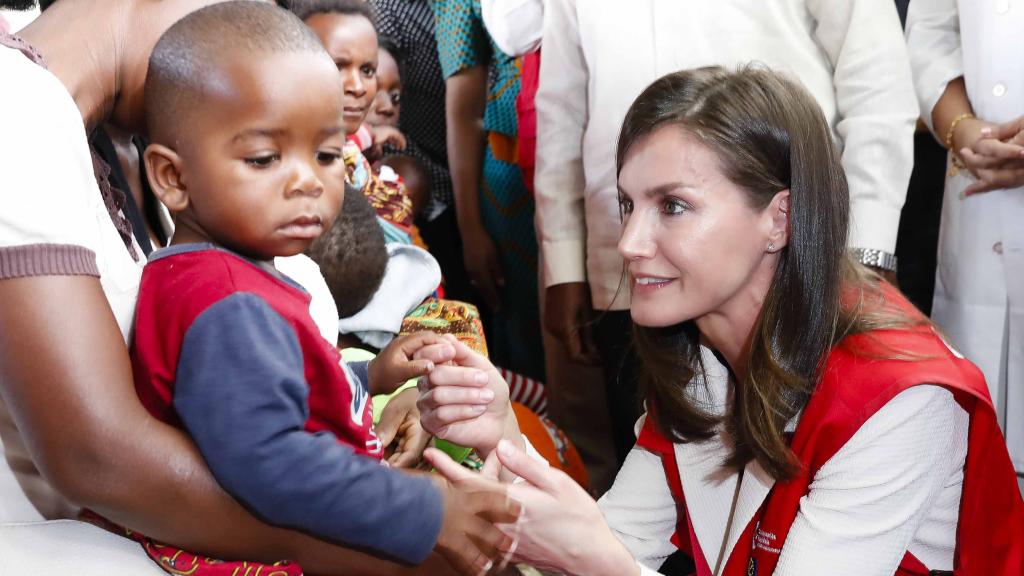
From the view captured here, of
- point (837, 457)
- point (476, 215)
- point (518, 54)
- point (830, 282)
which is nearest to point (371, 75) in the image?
point (518, 54)

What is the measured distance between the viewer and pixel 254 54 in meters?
1.13

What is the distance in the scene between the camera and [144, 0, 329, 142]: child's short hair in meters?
1.13

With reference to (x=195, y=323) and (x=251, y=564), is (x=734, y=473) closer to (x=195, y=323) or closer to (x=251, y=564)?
(x=251, y=564)

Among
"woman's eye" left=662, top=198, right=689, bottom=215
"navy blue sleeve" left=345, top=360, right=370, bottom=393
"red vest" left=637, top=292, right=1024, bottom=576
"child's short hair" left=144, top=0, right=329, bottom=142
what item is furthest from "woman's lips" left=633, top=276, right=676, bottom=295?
"child's short hair" left=144, top=0, right=329, bottom=142

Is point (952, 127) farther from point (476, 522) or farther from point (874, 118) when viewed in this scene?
point (476, 522)

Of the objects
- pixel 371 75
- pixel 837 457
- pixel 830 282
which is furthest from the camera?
pixel 371 75

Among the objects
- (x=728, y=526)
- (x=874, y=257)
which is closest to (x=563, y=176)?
(x=874, y=257)

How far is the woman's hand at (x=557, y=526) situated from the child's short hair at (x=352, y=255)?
0.78 meters

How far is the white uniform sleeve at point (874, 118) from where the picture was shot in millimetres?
2264

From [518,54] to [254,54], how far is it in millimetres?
1876

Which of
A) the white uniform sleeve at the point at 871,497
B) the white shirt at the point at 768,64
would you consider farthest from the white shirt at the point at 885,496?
the white shirt at the point at 768,64

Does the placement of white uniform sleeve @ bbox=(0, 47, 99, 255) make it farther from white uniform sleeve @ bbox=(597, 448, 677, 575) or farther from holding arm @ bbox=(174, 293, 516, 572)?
white uniform sleeve @ bbox=(597, 448, 677, 575)

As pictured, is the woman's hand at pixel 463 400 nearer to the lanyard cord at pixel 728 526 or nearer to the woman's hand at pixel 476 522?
the woman's hand at pixel 476 522

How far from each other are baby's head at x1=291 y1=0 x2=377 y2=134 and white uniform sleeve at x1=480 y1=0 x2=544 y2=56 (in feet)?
1.37
